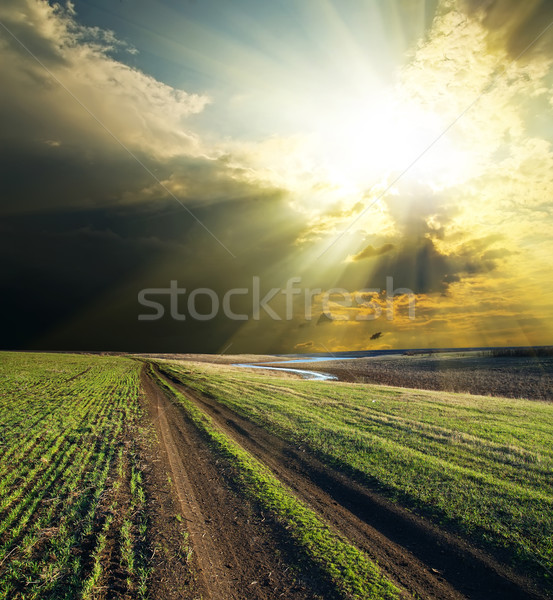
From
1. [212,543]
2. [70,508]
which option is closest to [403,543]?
[212,543]

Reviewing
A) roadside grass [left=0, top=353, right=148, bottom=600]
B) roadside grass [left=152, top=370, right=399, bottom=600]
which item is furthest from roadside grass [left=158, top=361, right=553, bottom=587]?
roadside grass [left=0, top=353, right=148, bottom=600]

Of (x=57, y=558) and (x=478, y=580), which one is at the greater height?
(x=57, y=558)

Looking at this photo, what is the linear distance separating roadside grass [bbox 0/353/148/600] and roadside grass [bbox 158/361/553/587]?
275 inches

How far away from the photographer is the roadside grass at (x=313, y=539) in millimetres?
5938

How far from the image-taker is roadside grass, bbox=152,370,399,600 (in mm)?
5938

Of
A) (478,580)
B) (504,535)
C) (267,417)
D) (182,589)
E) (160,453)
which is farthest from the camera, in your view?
(267,417)

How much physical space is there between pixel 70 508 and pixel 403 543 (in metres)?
8.32

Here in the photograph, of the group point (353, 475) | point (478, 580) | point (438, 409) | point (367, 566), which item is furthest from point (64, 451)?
point (438, 409)

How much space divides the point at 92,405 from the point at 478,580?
22.2 m

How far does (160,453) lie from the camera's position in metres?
12.6

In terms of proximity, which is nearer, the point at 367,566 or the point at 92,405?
the point at 367,566

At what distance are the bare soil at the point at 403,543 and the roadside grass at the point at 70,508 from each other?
3838 millimetres

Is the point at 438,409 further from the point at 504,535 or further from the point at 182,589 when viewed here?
the point at 182,589

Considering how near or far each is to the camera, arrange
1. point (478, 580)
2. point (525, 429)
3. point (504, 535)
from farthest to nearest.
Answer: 1. point (525, 429)
2. point (504, 535)
3. point (478, 580)
